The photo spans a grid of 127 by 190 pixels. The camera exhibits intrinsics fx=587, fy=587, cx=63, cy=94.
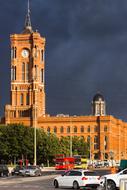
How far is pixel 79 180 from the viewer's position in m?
44.8

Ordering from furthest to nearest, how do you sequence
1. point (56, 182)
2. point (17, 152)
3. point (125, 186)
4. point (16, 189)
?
point (17, 152) < point (56, 182) < point (16, 189) < point (125, 186)

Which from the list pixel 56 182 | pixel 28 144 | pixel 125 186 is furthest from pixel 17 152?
pixel 125 186

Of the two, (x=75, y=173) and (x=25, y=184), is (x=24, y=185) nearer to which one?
(x=25, y=184)

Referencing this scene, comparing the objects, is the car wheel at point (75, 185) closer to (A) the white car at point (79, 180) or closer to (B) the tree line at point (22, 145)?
(A) the white car at point (79, 180)

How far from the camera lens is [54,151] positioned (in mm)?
133875

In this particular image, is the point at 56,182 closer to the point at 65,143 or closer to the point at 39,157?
the point at 39,157

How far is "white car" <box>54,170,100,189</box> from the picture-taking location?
4453 centimetres

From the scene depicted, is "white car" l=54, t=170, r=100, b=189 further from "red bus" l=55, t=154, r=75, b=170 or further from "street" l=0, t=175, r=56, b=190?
"red bus" l=55, t=154, r=75, b=170

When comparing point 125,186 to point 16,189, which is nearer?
point 125,186

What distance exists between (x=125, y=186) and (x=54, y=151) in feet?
375

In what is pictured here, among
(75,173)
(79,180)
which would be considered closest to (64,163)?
(75,173)

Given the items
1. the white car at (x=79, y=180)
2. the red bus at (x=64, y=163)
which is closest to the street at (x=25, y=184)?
the white car at (x=79, y=180)

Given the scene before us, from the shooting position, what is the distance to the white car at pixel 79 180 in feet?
146

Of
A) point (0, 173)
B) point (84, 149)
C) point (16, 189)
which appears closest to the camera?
point (16, 189)
